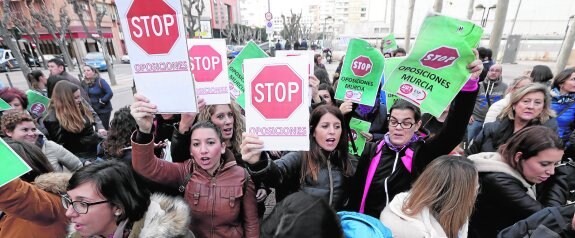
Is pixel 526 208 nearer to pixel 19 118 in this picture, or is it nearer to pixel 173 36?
pixel 173 36

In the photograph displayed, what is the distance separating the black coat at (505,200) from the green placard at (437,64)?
65cm

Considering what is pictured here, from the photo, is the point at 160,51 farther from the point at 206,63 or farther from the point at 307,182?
the point at 307,182

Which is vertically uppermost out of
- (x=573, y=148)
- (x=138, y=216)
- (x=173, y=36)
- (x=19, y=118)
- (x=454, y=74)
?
(x=173, y=36)

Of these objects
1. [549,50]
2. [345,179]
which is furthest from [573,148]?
[549,50]

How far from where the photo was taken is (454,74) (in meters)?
1.94

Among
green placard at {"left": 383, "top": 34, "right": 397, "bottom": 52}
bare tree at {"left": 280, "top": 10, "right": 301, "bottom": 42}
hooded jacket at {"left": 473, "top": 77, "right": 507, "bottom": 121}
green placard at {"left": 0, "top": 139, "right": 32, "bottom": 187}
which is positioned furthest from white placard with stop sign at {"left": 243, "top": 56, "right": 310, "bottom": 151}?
bare tree at {"left": 280, "top": 10, "right": 301, "bottom": 42}

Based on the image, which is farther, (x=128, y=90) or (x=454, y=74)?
(x=128, y=90)

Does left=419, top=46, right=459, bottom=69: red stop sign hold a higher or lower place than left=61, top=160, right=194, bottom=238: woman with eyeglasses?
higher

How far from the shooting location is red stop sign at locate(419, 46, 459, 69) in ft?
6.24

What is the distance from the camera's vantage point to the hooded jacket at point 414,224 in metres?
1.59

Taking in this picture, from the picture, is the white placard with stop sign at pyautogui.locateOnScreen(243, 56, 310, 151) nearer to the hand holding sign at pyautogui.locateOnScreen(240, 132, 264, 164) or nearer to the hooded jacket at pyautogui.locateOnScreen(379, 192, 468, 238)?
the hand holding sign at pyautogui.locateOnScreen(240, 132, 264, 164)

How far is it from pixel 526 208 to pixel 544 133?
0.53 meters

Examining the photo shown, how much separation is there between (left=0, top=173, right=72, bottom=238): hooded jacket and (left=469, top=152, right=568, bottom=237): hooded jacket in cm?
285

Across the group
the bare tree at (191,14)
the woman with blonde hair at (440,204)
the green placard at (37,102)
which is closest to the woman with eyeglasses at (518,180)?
the woman with blonde hair at (440,204)
